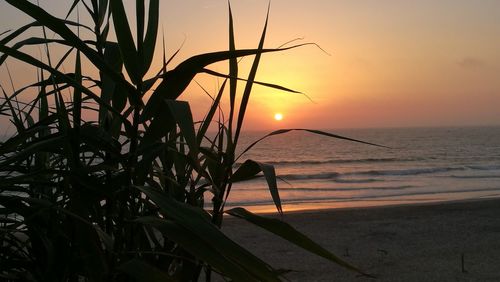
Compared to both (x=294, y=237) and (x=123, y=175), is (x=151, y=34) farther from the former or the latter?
(x=294, y=237)

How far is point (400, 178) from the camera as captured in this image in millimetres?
20688

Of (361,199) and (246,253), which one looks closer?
(246,253)

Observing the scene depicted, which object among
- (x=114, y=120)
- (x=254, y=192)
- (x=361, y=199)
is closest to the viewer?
(x=114, y=120)

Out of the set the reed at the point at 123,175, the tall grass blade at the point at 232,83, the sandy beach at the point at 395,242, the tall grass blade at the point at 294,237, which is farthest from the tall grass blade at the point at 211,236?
the sandy beach at the point at 395,242

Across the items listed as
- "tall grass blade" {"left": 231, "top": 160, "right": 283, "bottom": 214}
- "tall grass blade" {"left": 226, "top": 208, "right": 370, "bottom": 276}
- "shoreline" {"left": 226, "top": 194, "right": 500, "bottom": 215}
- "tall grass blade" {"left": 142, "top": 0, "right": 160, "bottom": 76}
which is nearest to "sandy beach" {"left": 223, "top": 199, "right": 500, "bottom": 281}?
"shoreline" {"left": 226, "top": 194, "right": 500, "bottom": 215}

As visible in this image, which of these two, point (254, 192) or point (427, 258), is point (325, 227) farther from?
point (254, 192)

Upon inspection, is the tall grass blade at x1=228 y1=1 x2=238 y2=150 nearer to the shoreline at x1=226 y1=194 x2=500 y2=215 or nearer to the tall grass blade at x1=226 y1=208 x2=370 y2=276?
the tall grass blade at x1=226 y1=208 x2=370 y2=276

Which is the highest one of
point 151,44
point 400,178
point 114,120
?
point 151,44

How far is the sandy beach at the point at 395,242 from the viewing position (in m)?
5.07

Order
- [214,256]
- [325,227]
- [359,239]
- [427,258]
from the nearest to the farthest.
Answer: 1. [214,256]
2. [427,258]
3. [359,239]
4. [325,227]

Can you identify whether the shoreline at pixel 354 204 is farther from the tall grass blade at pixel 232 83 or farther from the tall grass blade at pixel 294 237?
the tall grass blade at pixel 294 237

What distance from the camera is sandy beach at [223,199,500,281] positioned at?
5.07 m

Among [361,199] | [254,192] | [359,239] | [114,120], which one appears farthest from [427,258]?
[254,192]

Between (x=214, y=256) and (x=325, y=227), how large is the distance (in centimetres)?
840
